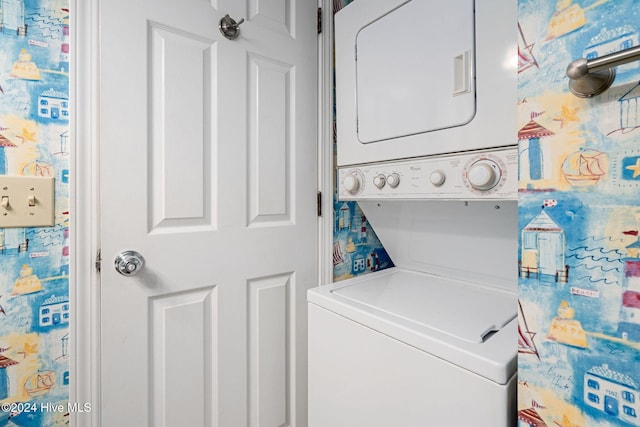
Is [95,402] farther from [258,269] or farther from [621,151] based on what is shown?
[621,151]

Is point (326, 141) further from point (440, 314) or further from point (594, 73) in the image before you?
point (594, 73)

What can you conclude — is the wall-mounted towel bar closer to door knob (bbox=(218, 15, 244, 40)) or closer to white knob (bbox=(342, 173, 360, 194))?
white knob (bbox=(342, 173, 360, 194))

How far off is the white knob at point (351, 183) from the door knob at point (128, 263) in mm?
873

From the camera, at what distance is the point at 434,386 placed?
85 cm

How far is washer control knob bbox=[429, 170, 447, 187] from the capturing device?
105 cm

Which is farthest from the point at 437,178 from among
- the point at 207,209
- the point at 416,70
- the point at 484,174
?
the point at 207,209

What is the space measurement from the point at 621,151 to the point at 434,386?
0.68 m

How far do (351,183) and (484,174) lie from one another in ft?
1.89

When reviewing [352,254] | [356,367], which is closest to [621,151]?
[356,367]

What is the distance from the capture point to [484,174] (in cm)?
93

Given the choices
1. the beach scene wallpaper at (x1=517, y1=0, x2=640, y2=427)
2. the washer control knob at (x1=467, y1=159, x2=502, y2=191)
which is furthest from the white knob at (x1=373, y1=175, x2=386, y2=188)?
the beach scene wallpaper at (x1=517, y1=0, x2=640, y2=427)

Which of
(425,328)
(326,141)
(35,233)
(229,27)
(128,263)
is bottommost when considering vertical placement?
(425,328)

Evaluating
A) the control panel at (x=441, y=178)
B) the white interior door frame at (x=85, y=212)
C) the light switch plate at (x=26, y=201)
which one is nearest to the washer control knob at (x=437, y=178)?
the control panel at (x=441, y=178)

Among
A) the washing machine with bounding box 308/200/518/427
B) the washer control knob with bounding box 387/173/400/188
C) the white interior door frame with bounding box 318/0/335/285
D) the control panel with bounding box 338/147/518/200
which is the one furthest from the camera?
the white interior door frame with bounding box 318/0/335/285
